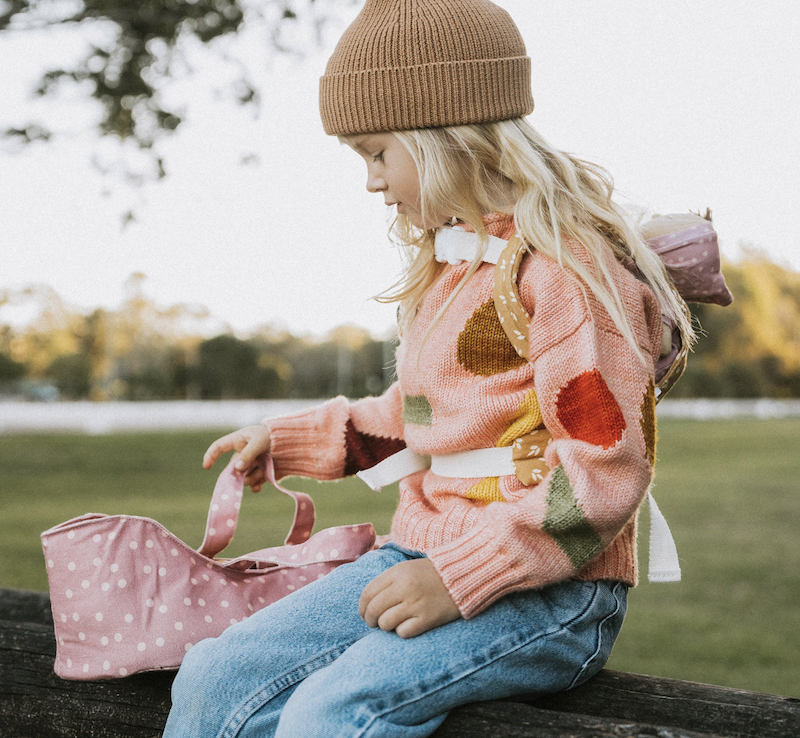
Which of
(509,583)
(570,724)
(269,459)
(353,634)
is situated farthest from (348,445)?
(570,724)

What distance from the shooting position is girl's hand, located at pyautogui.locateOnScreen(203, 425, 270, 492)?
2.26m

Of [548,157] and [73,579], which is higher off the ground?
[548,157]

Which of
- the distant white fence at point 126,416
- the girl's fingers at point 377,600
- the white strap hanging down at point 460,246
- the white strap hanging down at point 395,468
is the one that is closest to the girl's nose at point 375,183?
the white strap hanging down at point 460,246

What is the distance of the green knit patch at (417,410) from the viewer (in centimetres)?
197

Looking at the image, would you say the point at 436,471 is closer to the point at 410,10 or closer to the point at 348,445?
the point at 348,445

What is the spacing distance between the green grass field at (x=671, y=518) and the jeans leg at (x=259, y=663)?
3.37 m

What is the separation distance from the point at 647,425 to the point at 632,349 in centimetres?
14

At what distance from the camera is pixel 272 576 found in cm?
208

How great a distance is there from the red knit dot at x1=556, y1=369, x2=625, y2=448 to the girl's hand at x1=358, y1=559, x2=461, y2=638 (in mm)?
354

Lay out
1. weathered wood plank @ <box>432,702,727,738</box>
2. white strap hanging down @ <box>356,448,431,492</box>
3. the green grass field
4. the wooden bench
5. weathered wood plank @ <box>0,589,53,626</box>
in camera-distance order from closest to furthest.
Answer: weathered wood plank @ <box>432,702,727,738</box>
the wooden bench
white strap hanging down @ <box>356,448,431,492</box>
weathered wood plank @ <box>0,589,53,626</box>
the green grass field

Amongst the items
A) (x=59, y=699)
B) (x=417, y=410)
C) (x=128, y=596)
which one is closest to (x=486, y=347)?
(x=417, y=410)

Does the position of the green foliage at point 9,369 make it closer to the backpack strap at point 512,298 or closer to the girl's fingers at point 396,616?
the backpack strap at point 512,298

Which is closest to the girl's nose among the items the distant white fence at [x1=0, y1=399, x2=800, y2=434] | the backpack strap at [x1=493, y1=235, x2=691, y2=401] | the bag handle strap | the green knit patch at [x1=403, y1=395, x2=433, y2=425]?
the backpack strap at [x1=493, y1=235, x2=691, y2=401]

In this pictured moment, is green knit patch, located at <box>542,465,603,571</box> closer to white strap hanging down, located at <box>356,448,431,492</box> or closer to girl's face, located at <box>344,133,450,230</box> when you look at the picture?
white strap hanging down, located at <box>356,448,431,492</box>
